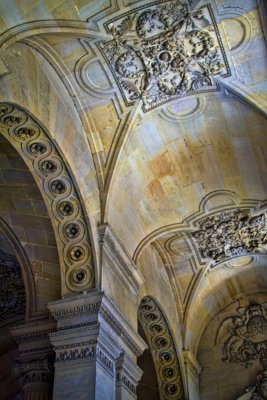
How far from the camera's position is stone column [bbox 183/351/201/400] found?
471 inches

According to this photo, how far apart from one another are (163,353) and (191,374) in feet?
3.39

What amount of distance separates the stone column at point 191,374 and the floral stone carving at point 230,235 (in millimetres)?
2272

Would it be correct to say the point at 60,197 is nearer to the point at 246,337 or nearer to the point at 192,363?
the point at 192,363

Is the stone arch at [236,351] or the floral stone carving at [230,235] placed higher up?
the floral stone carving at [230,235]

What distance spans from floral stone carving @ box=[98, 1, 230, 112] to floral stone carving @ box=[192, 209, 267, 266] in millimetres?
3441

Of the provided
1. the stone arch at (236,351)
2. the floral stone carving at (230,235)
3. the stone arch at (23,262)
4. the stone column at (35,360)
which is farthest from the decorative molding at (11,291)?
the stone arch at (236,351)

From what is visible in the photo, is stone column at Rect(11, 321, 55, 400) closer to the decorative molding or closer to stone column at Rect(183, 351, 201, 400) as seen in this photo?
the decorative molding

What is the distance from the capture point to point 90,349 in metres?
7.27

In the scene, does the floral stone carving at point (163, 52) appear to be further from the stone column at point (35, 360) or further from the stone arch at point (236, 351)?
the stone arch at point (236, 351)

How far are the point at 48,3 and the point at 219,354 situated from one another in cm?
978

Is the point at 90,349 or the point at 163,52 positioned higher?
the point at 163,52

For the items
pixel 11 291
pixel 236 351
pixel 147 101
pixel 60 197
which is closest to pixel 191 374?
pixel 236 351

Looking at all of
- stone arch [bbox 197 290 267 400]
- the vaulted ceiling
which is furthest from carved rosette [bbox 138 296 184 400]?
stone arch [bbox 197 290 267 400]

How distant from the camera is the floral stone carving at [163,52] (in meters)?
7.57
